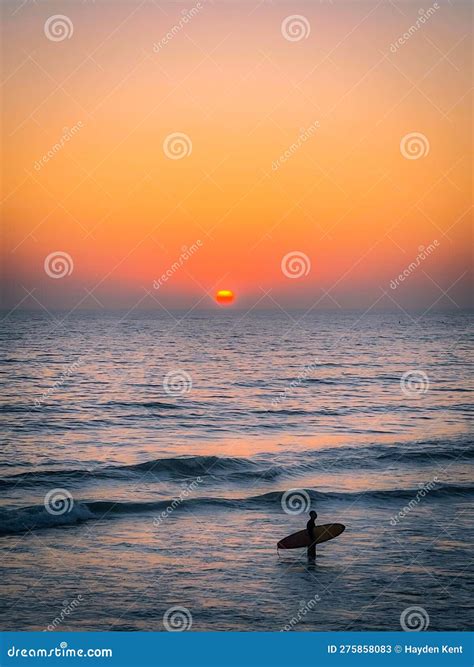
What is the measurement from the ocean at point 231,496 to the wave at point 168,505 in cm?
7

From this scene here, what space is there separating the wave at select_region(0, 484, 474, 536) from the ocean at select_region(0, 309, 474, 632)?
2.6 inches

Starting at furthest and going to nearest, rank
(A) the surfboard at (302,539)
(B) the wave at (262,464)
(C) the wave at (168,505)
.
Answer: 1. (B) the wave at (262,464)
2. (C) the wave at (168,505)
3. (A) the surfboard at (302,539)

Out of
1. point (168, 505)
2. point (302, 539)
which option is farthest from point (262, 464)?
point (302, 539)

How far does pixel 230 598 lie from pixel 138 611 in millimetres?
1340

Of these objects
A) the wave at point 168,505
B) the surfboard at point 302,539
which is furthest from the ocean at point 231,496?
the surfboard at point 302,539

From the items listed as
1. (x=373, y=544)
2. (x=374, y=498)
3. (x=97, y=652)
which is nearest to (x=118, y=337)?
(x=374, y=498)

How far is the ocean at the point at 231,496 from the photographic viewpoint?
10.8 m

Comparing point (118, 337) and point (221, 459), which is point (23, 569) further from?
point (118, 337)

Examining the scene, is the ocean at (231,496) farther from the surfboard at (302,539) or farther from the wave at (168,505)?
the surfboard at (302,539)

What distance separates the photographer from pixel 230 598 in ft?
35.7

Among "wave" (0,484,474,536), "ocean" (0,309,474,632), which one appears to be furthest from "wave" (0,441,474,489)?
"wave" (0,484,474,536)

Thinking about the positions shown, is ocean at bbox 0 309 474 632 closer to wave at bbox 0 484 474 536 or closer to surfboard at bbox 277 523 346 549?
wave at bbox 0 484 474 536

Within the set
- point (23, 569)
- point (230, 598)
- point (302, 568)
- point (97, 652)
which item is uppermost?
point (302, 568)

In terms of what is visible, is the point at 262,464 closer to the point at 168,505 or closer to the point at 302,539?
the point at 168,505
